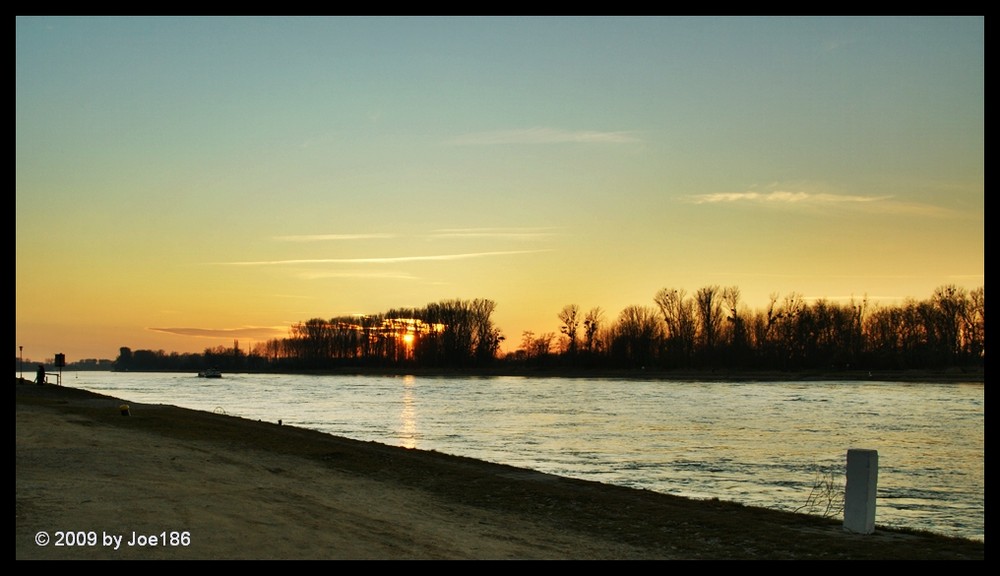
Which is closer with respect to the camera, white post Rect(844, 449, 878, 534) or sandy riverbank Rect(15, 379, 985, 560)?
sandy riverbank Rect(15, 379, 985, 560)

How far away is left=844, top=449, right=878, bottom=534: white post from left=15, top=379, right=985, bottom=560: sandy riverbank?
254 mm

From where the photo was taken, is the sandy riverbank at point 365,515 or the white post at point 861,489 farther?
the white post at point 861,489

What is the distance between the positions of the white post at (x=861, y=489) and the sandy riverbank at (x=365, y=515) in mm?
254

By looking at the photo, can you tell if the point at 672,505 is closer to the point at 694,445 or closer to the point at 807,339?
the point at 694,445

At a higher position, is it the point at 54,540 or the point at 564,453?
the point at 54,540

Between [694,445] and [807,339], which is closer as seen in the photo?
[694,445]

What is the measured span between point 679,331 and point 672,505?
150 meters

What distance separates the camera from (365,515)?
13.4 m

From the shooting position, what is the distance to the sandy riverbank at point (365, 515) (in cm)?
1058

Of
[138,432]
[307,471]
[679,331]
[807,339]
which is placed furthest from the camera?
[679,331]

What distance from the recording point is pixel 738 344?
148875 mm

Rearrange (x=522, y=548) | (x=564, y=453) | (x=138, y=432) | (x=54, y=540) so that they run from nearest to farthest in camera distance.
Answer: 1. (x=54, y=540)
2. (x=522, y=548)
3. (x=138, y=432)
4. (x=564, y=453)

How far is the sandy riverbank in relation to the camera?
34.7ft
